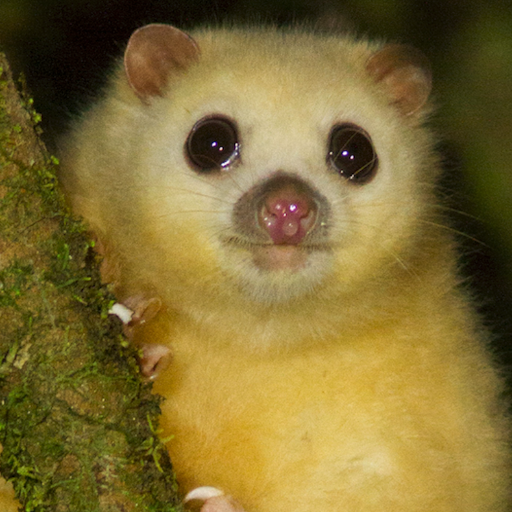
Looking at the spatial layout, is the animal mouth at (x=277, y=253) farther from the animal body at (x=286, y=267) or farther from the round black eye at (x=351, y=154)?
the round black eye at (x=351, y=154)

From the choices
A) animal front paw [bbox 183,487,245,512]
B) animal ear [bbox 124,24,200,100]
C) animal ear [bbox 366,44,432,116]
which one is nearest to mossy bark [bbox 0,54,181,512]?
animal front paw [bbox 183,487,245,512]

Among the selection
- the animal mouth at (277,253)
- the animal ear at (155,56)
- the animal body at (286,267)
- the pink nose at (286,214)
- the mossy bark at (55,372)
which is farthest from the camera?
the animal ear at (155,56)

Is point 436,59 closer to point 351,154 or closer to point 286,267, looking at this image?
point 351,154

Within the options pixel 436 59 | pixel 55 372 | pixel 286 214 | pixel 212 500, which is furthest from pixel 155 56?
pixel 212 500

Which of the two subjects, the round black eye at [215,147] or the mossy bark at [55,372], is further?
the round black eye at [215,147]

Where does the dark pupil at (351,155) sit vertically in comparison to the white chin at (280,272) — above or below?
above

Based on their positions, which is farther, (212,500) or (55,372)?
(212,500)

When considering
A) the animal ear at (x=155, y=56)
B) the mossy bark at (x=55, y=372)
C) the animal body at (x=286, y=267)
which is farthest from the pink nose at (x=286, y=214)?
the animal ear at (x=155, y=56)
